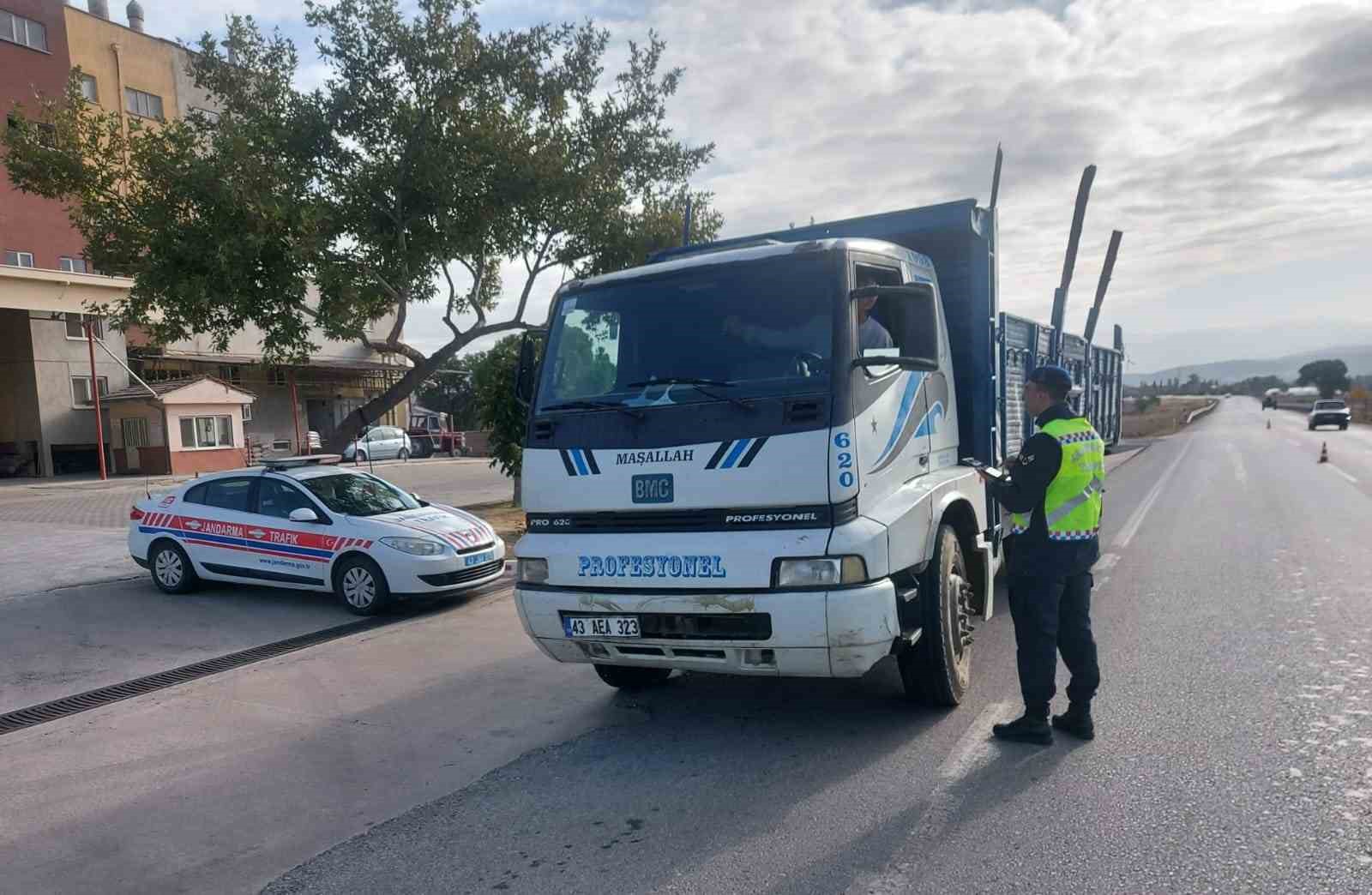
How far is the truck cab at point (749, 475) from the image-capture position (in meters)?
4.44

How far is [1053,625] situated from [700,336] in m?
2.33

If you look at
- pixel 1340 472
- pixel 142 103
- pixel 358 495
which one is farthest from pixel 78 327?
pixel 1340 472

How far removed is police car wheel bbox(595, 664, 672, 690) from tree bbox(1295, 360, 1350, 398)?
108 m

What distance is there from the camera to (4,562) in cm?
1260

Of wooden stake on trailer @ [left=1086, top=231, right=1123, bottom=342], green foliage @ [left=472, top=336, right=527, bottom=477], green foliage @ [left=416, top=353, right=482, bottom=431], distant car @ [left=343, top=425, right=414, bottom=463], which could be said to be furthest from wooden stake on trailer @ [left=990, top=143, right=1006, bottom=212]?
green foliage @ [left=416, top=353, right=482, bottom=431]

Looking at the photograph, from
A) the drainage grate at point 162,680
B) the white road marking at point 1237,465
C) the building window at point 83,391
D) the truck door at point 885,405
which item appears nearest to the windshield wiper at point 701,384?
the truck door at point 885,405

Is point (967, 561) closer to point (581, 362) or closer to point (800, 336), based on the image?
point (800, 336)

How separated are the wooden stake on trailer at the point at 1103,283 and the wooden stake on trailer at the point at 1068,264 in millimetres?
1654

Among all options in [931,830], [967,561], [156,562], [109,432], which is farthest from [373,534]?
[109,432]

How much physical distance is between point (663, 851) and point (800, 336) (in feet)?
8.13

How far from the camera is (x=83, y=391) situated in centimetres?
3350

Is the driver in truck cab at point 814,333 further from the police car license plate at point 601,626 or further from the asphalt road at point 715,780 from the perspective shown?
the asphalt road at point 715,780

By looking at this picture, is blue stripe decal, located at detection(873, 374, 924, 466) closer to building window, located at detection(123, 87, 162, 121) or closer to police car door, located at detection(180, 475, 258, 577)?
police car door, located at detection(180, 475, 258, 577)

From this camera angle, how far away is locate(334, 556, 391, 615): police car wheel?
9.06 meters
